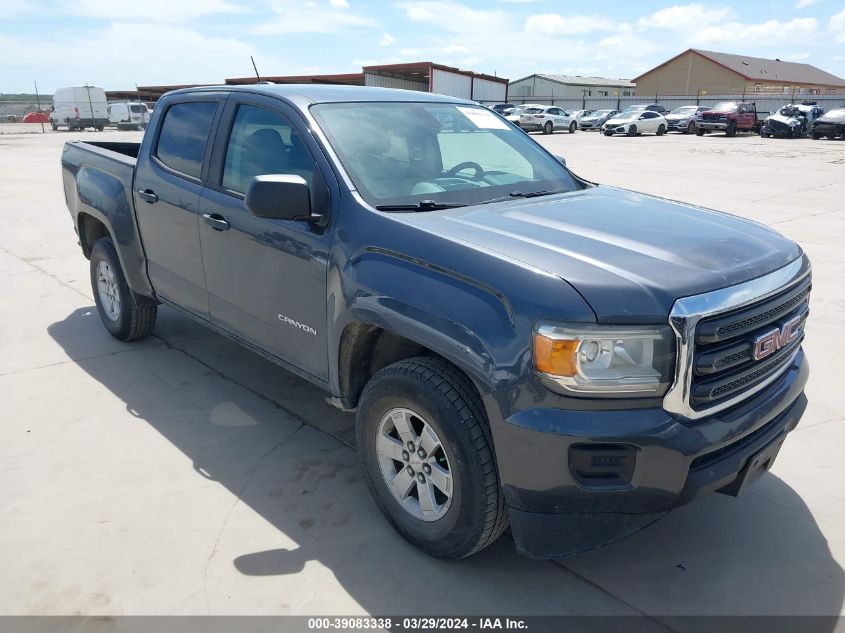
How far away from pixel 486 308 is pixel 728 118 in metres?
35.9

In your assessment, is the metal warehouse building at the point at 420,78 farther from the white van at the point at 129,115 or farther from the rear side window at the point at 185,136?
the rear side window at the point at 185,136

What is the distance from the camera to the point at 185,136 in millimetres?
4258

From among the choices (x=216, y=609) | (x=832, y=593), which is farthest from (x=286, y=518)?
(x=832, y=593)

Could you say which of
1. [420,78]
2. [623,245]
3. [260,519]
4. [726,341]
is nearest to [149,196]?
[260,519]

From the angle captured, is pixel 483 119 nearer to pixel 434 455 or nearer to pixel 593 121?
pixel 434 455

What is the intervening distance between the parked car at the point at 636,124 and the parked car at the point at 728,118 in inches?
72.2

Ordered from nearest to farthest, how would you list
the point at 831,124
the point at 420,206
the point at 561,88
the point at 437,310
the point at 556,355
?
the point at 556,355
the point at 437,310
the point at 420,206
the point at 831,124
the point at 561,88

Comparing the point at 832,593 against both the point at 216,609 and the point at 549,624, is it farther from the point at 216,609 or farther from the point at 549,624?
the point at 216,609

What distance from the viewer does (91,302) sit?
6438 mm

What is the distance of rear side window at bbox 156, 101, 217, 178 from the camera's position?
13.3 ft

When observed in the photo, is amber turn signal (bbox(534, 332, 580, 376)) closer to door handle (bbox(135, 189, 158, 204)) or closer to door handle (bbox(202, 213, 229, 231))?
door handle (bbox(202, 213, 229, 231))

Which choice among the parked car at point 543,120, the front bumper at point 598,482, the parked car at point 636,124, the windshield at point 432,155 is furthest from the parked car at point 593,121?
the front bumper at point 598,482

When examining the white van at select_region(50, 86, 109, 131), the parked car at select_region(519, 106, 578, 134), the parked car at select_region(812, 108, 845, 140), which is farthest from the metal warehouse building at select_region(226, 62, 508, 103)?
the parked car at select_region(812, 108, 845, 140)

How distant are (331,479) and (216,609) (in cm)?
98
